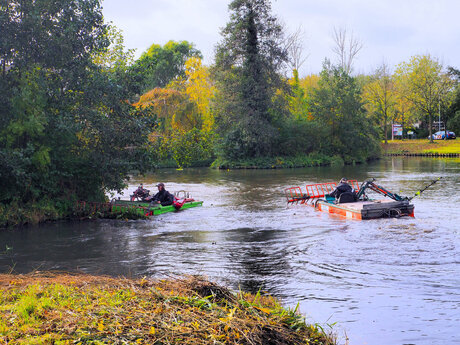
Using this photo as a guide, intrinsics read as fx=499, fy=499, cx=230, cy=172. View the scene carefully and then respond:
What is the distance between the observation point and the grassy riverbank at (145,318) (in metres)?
5.39

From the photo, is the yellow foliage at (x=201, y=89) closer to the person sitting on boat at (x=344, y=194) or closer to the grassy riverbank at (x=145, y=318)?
the person sitting on boat at (x=344, y=194)

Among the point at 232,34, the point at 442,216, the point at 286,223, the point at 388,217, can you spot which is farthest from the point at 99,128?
the point at 232,34

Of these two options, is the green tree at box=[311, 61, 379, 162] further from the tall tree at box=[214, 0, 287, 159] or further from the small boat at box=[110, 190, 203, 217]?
the small boat at box=[110, 190, 203, 217]

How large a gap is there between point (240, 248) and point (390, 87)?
72.9m

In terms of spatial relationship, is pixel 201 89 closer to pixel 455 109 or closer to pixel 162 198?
pixel 162 198

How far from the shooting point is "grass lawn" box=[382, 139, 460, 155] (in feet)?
223

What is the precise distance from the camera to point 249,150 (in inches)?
2317

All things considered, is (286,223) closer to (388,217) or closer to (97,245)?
(388,217)

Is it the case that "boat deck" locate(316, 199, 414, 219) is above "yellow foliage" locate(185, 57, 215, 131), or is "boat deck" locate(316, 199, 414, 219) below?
below

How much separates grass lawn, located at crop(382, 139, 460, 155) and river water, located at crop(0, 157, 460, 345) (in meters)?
45.5

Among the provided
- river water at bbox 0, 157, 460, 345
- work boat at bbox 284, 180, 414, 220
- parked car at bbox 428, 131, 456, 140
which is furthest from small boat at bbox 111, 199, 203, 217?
parked car at bbox 428, 131, 456, 140

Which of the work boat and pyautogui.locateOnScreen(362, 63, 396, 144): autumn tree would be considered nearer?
the work boat

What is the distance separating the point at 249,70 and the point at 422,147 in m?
31.1

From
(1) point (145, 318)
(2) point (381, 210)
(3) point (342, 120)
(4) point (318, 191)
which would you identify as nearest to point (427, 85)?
(3) point (342, 120)
